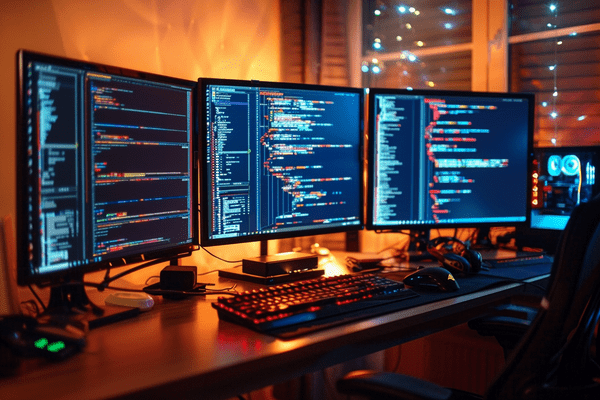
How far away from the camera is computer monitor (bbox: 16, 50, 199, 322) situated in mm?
949

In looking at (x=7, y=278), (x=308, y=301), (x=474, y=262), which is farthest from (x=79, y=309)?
(x=474, y=262)

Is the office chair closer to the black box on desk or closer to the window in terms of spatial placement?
the black box on desk

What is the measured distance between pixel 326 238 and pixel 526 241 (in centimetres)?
77

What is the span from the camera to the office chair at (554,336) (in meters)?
0.84

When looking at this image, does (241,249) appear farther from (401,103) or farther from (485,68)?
(485,68)

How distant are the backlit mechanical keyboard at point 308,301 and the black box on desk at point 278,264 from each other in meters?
0.23

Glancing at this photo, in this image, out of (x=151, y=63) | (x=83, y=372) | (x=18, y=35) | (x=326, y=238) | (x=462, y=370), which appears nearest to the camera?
(x=83, y=372)

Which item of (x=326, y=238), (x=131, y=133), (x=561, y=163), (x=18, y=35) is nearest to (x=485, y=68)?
(x=561, y=163)

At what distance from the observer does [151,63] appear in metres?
1.74

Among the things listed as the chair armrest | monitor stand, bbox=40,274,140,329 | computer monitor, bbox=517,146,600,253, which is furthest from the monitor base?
computer monitor, bbox=517,146,600,253

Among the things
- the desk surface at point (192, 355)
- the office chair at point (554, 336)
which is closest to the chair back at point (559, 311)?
the office chair at point (554, 336)

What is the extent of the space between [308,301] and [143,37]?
3.49 feet

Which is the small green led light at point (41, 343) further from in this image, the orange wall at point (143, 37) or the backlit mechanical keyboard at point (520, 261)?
the backlit mechanical keyboard at point (520, 261)

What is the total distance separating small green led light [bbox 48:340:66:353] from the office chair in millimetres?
481
